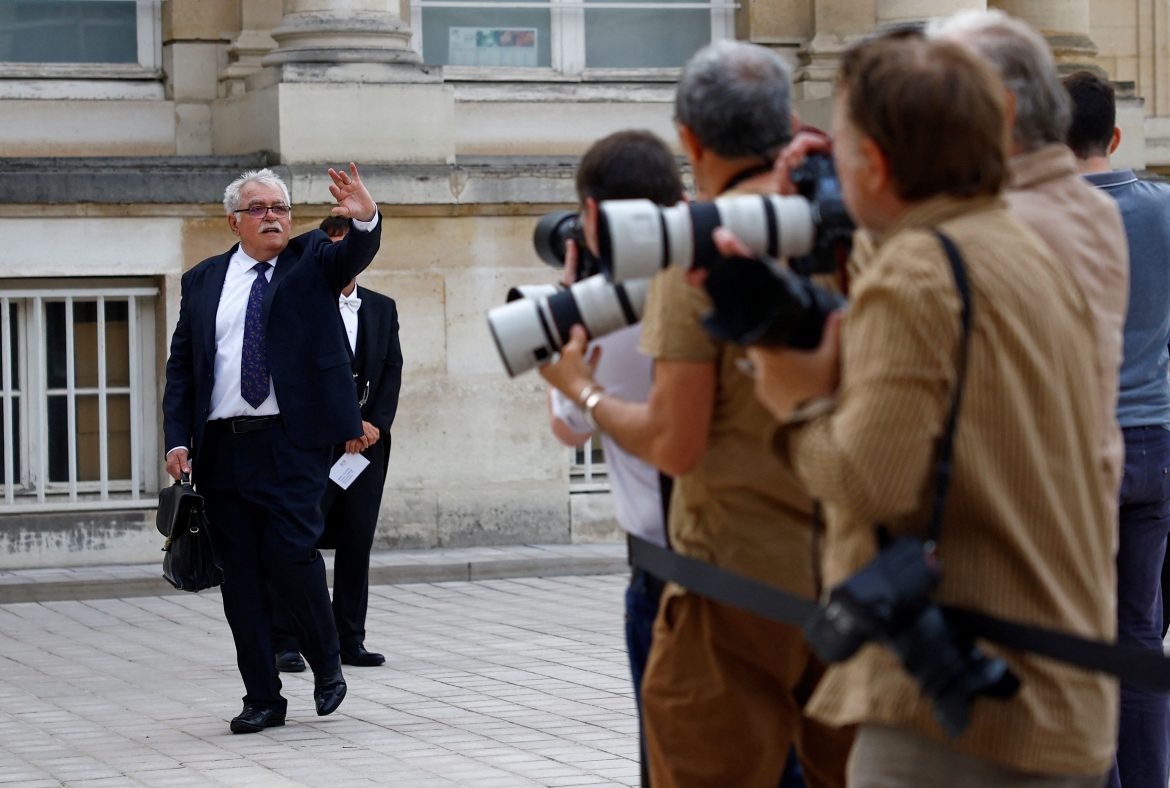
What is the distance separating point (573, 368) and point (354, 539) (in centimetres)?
510

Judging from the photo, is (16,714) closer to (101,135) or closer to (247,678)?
(247,678)

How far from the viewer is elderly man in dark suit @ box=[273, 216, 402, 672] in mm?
8531

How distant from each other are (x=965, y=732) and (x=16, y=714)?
5436 mm

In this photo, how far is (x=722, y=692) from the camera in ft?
12.3

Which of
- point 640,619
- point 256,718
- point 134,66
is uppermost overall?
point 134,66

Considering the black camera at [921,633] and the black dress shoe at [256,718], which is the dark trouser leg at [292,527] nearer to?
the black dress shoe at [256,718]

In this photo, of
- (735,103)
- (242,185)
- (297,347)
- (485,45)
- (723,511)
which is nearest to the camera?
(735,103)

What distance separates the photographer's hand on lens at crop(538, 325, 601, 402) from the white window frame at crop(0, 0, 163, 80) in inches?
366

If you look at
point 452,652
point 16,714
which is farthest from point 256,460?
point 452,652

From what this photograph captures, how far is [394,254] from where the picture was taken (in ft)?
38.2

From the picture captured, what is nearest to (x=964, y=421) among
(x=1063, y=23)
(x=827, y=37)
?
(x=827, y=37)

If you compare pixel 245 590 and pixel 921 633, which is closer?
pixel 921 633

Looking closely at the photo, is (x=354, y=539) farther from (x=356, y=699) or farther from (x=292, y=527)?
(x=292, y=527)

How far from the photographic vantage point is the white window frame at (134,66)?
40.7 feet
